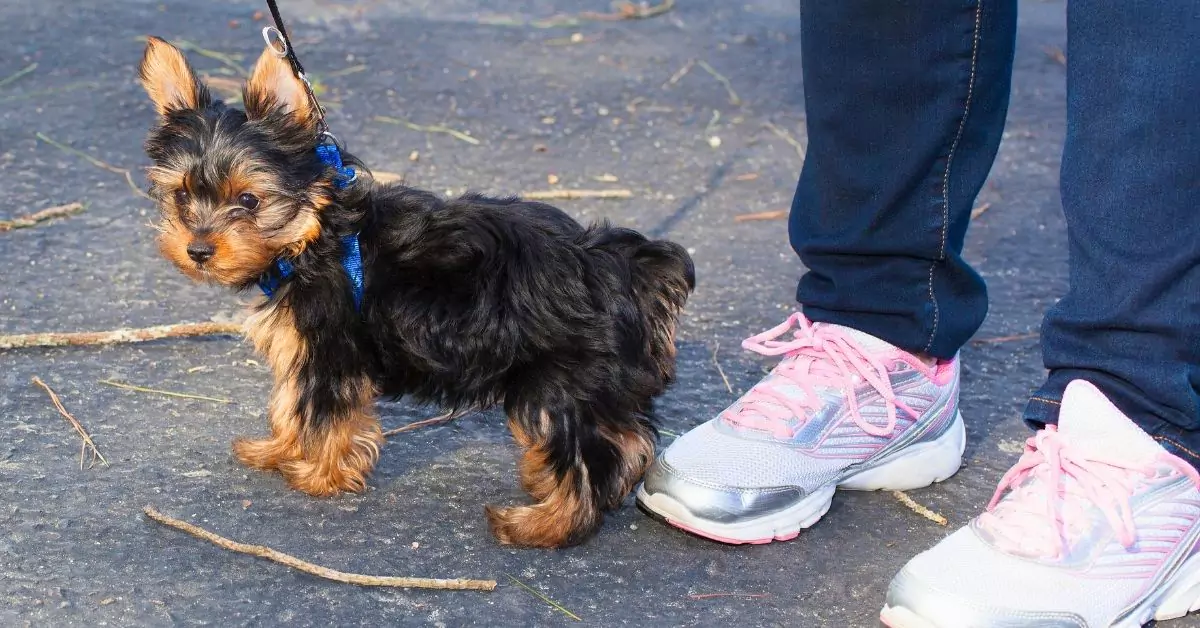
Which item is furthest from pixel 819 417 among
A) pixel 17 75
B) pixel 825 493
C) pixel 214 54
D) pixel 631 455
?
pixel 17 75

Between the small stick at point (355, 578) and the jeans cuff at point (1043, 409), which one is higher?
the jeans cuff at point (1043, 409)

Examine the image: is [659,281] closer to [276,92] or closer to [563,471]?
[563,471]

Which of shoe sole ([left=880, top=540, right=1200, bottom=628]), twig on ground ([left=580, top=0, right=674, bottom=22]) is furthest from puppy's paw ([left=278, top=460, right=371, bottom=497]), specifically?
twig on ground ([left=580, top=0, right=674, bottom=22])

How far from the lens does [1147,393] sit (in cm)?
260

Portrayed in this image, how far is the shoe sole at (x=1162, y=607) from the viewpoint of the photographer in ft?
8.55

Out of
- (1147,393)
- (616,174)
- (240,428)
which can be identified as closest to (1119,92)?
(1147,393)

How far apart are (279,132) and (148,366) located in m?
1.11

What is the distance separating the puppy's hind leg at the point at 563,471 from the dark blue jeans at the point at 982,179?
0.68 meters

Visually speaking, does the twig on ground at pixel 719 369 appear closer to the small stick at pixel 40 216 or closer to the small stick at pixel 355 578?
the small stick at pixel 355 578

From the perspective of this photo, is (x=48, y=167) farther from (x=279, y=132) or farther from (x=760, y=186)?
(x=760, y=186)

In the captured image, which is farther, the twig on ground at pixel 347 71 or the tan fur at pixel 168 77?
the twig on ground at pixel 347 71

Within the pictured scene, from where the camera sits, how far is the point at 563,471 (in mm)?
2977

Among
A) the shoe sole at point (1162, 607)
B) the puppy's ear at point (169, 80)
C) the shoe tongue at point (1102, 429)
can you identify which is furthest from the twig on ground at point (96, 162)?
the shoe tongue at point (1102, 429)

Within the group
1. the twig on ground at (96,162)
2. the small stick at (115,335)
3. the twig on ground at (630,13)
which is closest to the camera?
the small stick at (115,335)
